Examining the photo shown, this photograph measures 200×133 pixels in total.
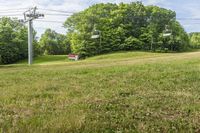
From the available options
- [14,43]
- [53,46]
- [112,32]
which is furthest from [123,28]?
[53,46]

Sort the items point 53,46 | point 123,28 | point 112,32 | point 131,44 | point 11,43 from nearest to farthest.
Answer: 1. point 11,43
2. point 131,44
3. point 112,32
4. point 123,28
5. point 53,46

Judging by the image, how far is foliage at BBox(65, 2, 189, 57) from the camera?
8006cm

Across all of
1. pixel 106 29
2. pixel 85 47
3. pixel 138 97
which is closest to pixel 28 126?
pixel 138 97

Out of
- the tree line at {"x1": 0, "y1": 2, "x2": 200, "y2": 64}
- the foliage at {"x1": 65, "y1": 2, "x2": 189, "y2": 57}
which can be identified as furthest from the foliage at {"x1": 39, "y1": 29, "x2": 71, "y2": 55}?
the foliage at {"x1": 65, "y1": 2, "x2": 189, "y2": 57}

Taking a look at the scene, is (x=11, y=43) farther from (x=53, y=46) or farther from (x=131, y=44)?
(x=53, y=46)

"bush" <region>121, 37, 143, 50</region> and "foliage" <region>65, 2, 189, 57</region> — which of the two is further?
"bush" <region>121, 37, 143, 50</region>

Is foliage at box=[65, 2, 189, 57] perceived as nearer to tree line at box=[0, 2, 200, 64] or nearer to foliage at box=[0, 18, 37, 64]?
tree line at box=[0, 2, 200, 64]

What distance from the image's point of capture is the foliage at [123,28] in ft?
263

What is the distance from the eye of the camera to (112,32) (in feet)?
271

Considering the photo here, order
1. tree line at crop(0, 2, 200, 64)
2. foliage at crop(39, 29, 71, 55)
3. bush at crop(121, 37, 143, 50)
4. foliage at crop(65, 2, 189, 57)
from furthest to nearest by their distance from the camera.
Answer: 1. foliage at crop(39, 29, 71, 55)
2. bush at crop(121, 37, 143, 50)
3. foliage at crop(65, 2, 189, 57)
4. tree line at crop(0, 2, 200, 64)

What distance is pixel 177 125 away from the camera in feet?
19.7

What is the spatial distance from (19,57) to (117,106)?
80.3 meters

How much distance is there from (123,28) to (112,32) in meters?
4.00

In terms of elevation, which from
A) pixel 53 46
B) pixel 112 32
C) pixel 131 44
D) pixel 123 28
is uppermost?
pixel 123 28
